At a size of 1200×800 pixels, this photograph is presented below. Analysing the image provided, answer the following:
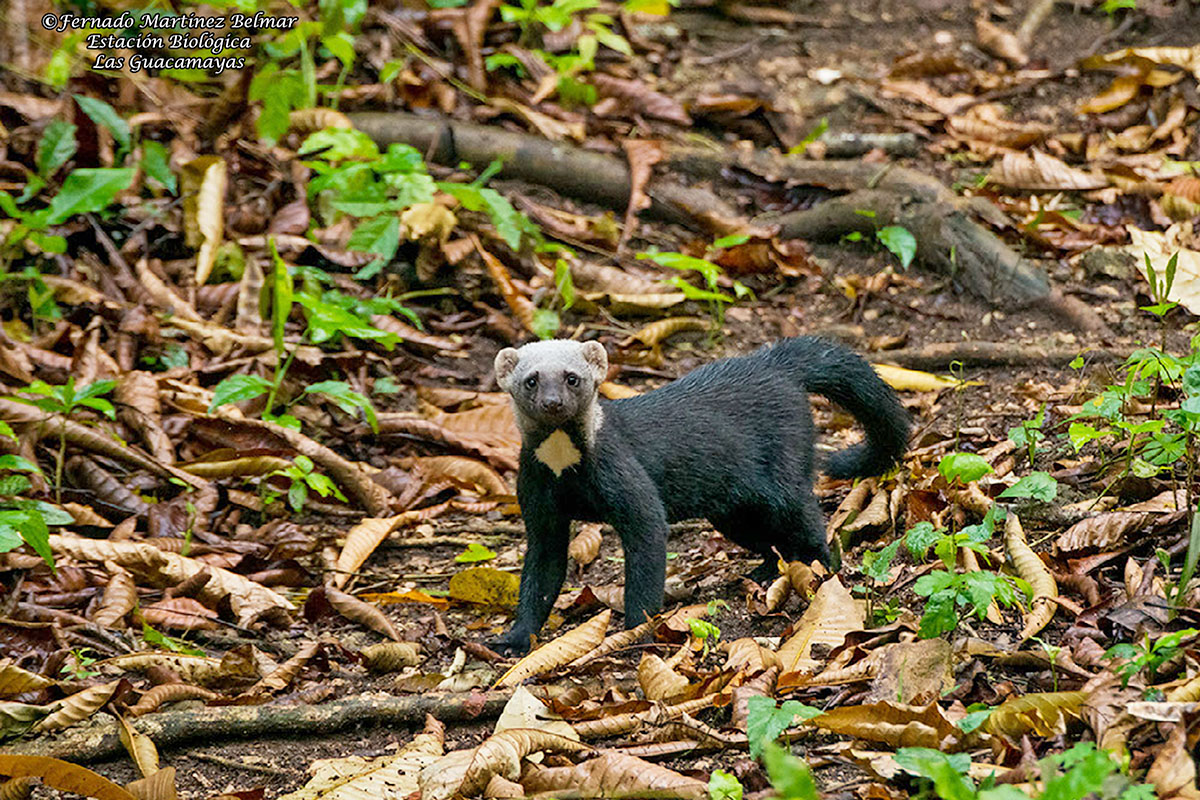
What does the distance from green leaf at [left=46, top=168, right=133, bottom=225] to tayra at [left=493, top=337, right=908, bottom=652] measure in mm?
2991

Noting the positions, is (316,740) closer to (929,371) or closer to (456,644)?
(456,644)

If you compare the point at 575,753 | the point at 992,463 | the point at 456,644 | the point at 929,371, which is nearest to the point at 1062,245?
the point at 929,371

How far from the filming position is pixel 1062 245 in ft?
25.9

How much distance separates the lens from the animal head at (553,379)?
16.6ft

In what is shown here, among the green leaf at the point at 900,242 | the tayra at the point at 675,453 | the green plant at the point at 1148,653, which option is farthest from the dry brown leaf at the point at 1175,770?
the green leaf at the point at 900,242

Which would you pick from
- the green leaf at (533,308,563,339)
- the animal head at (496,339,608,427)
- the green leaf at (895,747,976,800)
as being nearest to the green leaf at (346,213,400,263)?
the green leaf at (533,308,563,339)

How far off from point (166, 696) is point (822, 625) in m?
2.14

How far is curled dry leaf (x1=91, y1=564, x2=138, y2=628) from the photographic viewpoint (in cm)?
496

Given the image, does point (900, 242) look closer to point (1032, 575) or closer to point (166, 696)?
point (1032, 575)

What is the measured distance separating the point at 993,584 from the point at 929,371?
3669 millimetres

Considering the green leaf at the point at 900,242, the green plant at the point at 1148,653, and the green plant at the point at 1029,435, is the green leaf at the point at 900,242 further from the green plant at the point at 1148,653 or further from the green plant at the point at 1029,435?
the green plant at the point at 1148,653

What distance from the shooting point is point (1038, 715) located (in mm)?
3408

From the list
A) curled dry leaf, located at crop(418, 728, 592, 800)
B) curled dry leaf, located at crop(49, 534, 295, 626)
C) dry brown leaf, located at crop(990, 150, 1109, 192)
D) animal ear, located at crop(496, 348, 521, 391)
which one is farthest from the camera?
dry brown leaf, located at crop(990, 150, 1109, 192)

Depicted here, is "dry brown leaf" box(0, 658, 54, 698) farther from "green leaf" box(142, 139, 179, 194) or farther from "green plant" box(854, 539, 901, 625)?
"green leaf" box(142, 139, 179, 194)
